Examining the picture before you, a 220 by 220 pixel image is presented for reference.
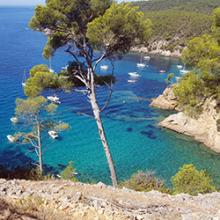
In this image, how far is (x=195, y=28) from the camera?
90.4 meters

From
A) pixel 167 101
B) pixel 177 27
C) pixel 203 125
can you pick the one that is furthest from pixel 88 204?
pixel 177 27

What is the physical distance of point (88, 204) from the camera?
7.15 m

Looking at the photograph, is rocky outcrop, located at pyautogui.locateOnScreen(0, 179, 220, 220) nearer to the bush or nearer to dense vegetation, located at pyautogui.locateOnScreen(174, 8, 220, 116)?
the bush

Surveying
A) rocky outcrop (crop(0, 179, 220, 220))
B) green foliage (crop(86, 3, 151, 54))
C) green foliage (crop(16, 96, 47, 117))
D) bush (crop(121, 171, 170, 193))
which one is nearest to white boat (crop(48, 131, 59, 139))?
green foliage (crop(16, 96, 47, 117))

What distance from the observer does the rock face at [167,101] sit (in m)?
40.6

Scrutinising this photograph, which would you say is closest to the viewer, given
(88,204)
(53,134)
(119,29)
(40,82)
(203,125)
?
(88,204)

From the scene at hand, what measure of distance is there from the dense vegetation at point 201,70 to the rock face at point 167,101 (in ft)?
75.5

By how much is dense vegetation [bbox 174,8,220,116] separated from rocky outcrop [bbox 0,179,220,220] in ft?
27.9

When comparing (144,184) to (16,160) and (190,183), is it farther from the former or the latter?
(16,160)

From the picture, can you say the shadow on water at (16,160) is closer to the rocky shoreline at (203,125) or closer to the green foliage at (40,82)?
the green foliage at (40,82)

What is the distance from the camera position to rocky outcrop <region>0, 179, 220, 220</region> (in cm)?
685

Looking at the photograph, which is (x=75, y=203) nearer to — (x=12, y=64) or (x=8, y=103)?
(x=8, y=103)

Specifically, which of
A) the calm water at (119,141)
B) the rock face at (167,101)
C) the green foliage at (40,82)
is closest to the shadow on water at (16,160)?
the calm water at (119,141)

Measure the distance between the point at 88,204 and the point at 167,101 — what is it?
3511 centimetres
